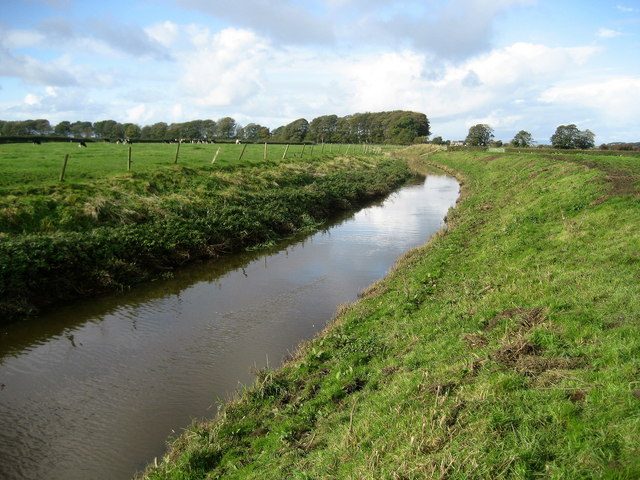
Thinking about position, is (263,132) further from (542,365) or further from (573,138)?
(542,365)

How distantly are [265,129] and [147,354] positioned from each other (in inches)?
5510

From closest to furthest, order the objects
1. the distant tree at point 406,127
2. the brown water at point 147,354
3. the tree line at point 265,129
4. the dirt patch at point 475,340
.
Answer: the brown water at point 147,354 < the dirt patch at point 475,340 < the tree line at point 265,129 < the distant tree at point 406,127

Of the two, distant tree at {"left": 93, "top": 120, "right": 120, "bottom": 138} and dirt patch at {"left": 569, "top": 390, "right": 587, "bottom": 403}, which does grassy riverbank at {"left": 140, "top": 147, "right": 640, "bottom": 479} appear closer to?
dirt patch at {"left": 569, "top": 390, "right": 587, "bottom": 403}

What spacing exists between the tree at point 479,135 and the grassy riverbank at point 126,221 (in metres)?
87.6

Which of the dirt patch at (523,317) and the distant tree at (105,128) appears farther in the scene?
the distant tree at (105,128)

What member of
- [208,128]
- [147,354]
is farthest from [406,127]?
[147,354]

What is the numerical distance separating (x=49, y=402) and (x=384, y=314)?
8196mm

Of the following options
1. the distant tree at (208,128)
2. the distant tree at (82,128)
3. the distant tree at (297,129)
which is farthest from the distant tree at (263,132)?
the distant tree at (82,128)

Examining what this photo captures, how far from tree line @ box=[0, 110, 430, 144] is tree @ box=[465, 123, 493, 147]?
17965mm

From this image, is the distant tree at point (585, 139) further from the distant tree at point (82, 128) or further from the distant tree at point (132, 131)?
the distant tree at point (82, 128)

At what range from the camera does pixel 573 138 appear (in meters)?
70.2

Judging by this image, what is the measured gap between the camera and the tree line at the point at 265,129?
106 metres

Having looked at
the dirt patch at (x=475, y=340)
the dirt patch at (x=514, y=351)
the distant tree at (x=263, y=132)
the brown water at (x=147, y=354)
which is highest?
the distant tree at (x=263, y=132)

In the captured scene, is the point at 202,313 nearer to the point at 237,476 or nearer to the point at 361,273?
the point at 361,273
